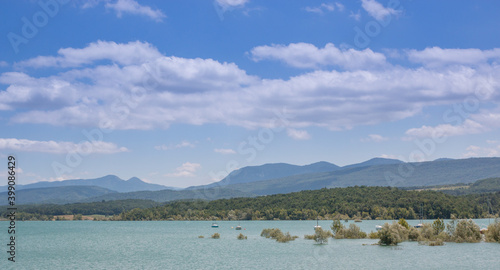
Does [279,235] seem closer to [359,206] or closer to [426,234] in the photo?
[426,234]

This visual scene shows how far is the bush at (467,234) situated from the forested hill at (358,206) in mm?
80682

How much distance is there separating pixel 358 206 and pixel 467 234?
317ft

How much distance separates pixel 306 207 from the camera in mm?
178250

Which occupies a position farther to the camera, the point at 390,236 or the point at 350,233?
the point at 350,233

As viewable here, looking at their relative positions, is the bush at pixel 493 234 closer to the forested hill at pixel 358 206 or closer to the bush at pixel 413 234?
the bush at pixel 413 234

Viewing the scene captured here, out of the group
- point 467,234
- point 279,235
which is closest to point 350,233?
point 279,235

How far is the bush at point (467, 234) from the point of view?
2876 inches

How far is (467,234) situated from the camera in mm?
73250

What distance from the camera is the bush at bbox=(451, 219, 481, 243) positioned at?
240ft

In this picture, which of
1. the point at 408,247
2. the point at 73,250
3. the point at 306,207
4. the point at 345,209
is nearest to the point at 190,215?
the point at 306,207

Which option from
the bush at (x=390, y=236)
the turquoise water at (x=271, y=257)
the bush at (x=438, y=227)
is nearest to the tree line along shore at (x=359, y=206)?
the bush at (x=438, y=227)

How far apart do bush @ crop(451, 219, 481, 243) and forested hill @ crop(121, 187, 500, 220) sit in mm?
80682

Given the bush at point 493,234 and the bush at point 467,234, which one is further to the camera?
the bush at point 467,234

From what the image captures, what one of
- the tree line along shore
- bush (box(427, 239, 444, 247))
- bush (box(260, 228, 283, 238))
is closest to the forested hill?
the tree line along shore
